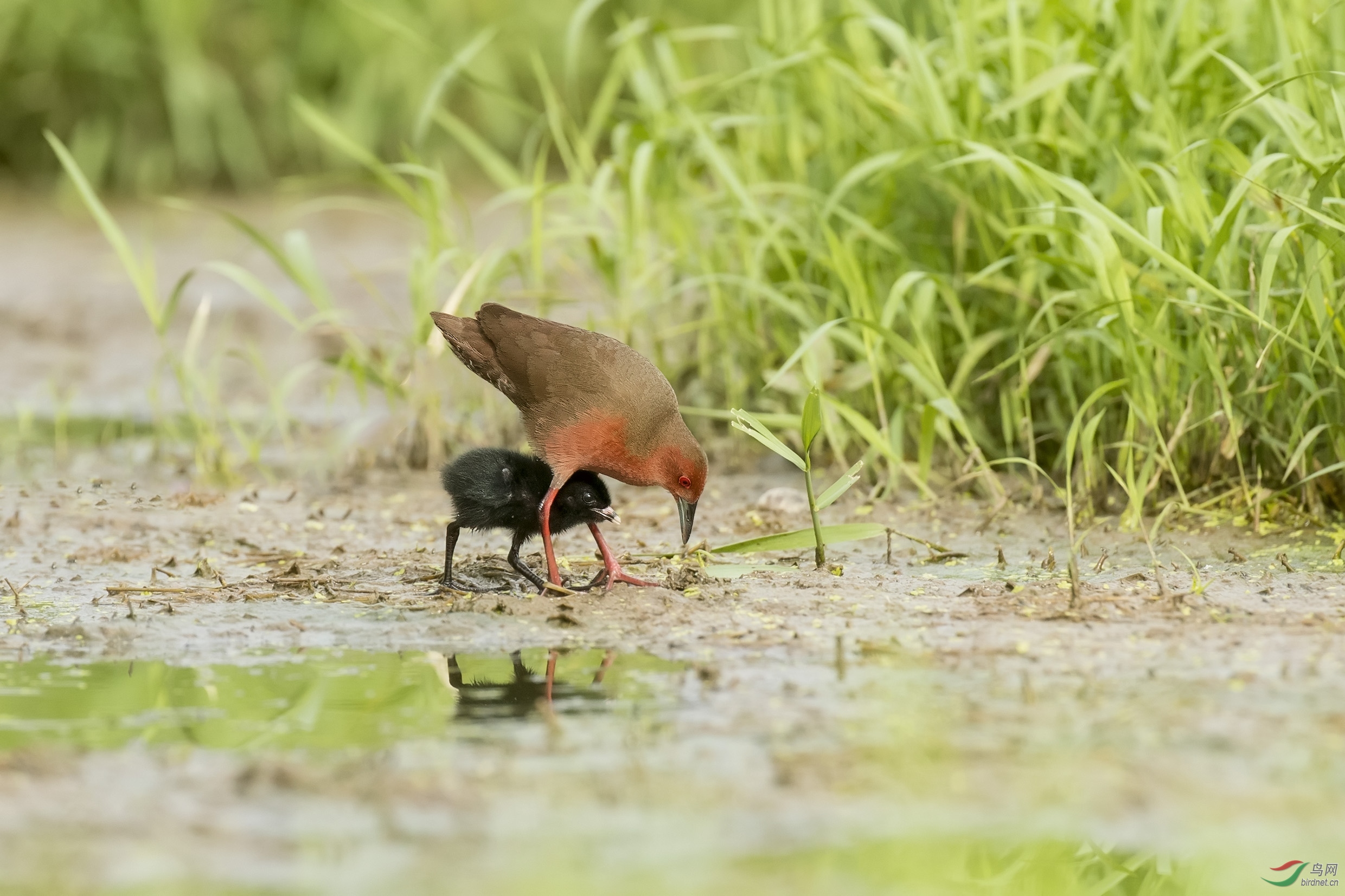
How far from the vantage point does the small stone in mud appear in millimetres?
5305

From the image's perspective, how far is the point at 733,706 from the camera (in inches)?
127

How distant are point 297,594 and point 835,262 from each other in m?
1.95

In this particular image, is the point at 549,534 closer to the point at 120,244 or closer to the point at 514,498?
the point at 514,498

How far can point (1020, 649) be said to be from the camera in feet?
11.8

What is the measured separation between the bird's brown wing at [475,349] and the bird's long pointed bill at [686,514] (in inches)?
20.7

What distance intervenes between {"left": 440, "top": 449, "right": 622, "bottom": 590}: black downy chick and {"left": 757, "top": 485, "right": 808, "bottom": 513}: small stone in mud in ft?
2.75

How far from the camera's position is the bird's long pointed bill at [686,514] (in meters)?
4.66

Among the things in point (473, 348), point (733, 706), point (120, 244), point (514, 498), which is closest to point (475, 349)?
point (473, 348)

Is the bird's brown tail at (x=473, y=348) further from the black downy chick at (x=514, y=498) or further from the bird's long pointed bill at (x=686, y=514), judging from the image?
the bird's long pointed bill at (x=686, y=514)

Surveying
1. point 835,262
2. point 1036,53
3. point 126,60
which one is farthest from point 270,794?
point 126,60

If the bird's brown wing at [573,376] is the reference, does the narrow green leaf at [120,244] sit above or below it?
above

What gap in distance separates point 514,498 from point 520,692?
45.2 inches

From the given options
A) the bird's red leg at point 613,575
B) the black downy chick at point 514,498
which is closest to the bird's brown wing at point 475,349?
the black downy chick at point 514,498

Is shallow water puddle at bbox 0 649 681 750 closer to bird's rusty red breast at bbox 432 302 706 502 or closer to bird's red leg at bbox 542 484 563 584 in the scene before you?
bird's red leg at bbox 542 484 563 584
